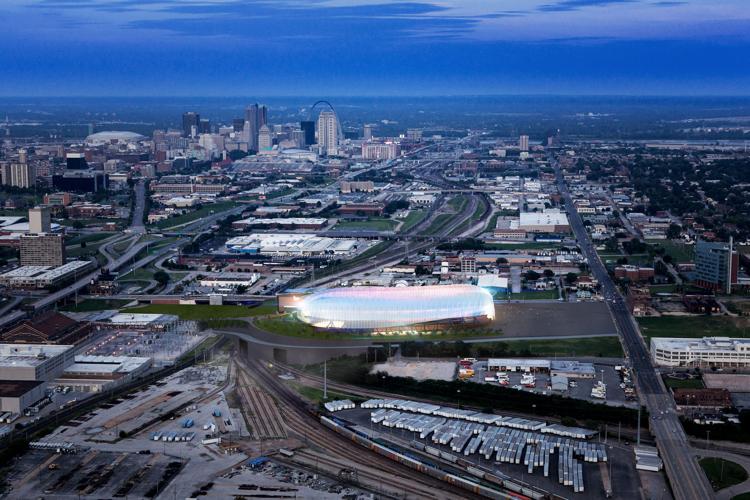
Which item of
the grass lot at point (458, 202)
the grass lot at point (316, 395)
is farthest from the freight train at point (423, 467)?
the grass lot at point (458, 202)

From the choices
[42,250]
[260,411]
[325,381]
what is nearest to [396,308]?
[325,381]

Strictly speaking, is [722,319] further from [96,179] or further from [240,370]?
[96,179]

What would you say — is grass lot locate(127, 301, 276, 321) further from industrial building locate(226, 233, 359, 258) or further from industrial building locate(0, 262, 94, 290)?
industrial building locate(226, 233, 359, 258)

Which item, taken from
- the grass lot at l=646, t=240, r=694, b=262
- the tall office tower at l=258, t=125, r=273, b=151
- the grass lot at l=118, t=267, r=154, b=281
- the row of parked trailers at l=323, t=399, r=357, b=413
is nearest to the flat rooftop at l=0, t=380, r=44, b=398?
the row of parked trailers at l=323, t=399, r=357, b=413

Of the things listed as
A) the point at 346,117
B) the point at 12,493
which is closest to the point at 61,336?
the point at 12,493

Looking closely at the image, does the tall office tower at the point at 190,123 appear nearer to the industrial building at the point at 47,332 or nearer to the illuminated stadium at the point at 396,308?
the industrial building at the point at 47,332

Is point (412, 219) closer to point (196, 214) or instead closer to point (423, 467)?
point (196, 214)

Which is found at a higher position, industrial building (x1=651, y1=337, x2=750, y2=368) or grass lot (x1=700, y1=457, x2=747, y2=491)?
industrial building (x1=651, y1=337, x2=750, y2=368)
